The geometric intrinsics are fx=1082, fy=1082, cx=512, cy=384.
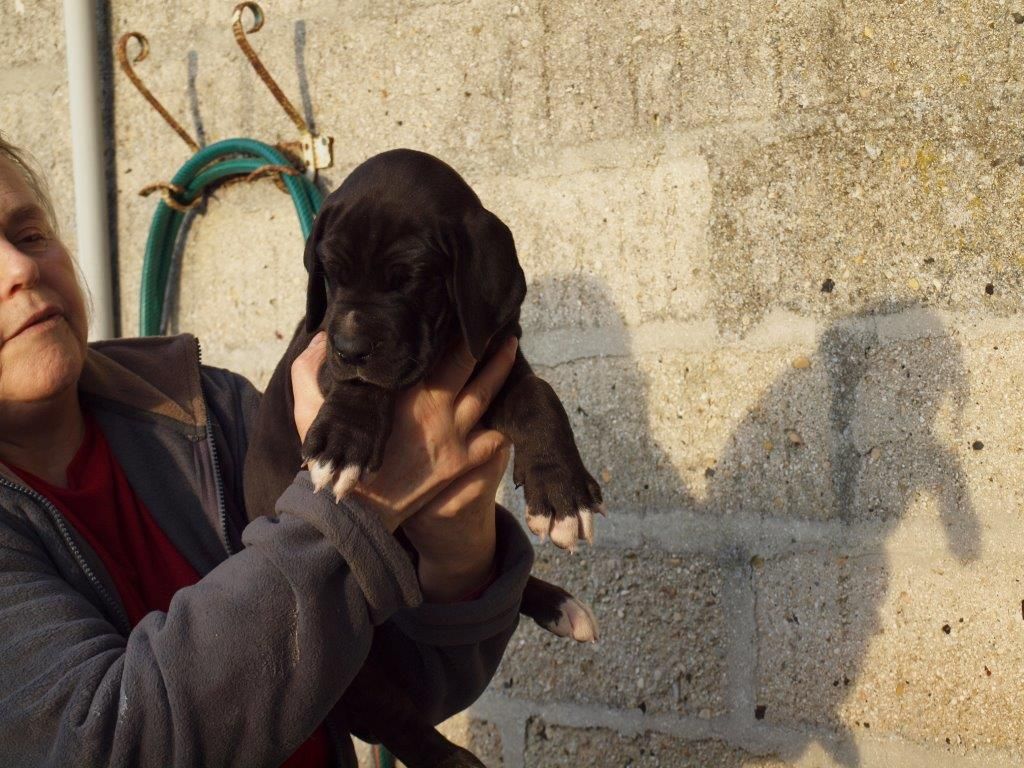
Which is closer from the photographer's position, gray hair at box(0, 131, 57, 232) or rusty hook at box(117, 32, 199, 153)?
gray hair at box(0, 131, 57, 232)

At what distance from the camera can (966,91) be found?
2055 mm

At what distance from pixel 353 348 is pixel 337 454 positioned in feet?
0.54

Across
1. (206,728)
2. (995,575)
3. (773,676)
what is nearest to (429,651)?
(206,728)

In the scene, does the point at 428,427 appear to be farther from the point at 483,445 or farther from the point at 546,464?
the point at 546,464

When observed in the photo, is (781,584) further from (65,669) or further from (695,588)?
(65,669)

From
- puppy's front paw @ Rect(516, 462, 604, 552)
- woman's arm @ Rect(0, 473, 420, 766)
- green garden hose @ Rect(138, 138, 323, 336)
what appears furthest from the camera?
green garden hose @ Rect(138, 138, 323, 336)

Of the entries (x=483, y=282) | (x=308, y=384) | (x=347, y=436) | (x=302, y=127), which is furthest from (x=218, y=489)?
(x=302, y=127)

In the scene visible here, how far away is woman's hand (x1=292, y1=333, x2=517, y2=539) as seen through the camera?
163 centimetres

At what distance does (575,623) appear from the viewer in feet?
7.13

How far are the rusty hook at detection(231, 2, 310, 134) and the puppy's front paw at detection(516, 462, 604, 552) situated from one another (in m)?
1.44

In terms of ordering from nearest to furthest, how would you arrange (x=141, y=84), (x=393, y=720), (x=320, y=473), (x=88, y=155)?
(x=320, y=473), (x=393, y=720), (x=141, y=84), (x=88, y=155)

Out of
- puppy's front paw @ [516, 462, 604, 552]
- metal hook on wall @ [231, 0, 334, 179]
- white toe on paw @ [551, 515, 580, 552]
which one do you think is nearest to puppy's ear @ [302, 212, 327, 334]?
puppy's front paw @ [516, 462, 604, 552]

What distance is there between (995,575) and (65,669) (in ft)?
5.23

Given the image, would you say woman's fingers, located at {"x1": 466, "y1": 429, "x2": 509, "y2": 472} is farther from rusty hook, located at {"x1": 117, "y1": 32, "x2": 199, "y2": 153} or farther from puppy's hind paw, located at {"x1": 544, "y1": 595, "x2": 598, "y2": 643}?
rusty hook, located at {"x1": 117, "y1": 32, "x2": 199, "y2": 153}
